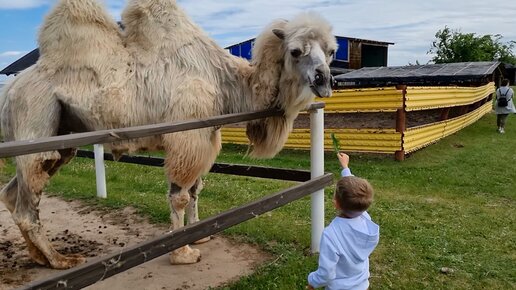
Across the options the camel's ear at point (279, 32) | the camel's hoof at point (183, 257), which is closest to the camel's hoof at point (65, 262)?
the camel's hoof at point (183, 257)

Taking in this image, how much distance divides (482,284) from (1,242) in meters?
4.85

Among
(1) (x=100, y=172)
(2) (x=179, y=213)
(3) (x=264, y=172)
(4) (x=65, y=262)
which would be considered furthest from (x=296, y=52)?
(1) (x=100, y=172)

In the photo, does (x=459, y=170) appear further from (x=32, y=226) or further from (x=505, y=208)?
(x=32, y=226)

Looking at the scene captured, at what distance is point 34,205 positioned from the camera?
4.48 m

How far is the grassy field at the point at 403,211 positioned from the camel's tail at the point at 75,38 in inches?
92.5

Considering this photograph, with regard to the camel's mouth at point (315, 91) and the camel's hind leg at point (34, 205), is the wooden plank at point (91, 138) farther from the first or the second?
the camel's hind leg at point (34, 205)

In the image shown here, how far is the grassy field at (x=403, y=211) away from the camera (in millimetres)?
4305

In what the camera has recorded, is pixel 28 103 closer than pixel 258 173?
Yes

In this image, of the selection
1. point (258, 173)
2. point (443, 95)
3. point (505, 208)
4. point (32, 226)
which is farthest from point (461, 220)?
point (443, 95)

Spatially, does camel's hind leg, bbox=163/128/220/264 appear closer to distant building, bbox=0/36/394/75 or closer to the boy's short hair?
the boy's short hair

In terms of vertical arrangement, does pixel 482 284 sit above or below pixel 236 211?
below

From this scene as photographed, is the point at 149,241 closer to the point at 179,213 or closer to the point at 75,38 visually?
the point at 179,213

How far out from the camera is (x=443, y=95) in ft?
42.6

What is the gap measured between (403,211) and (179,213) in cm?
317
